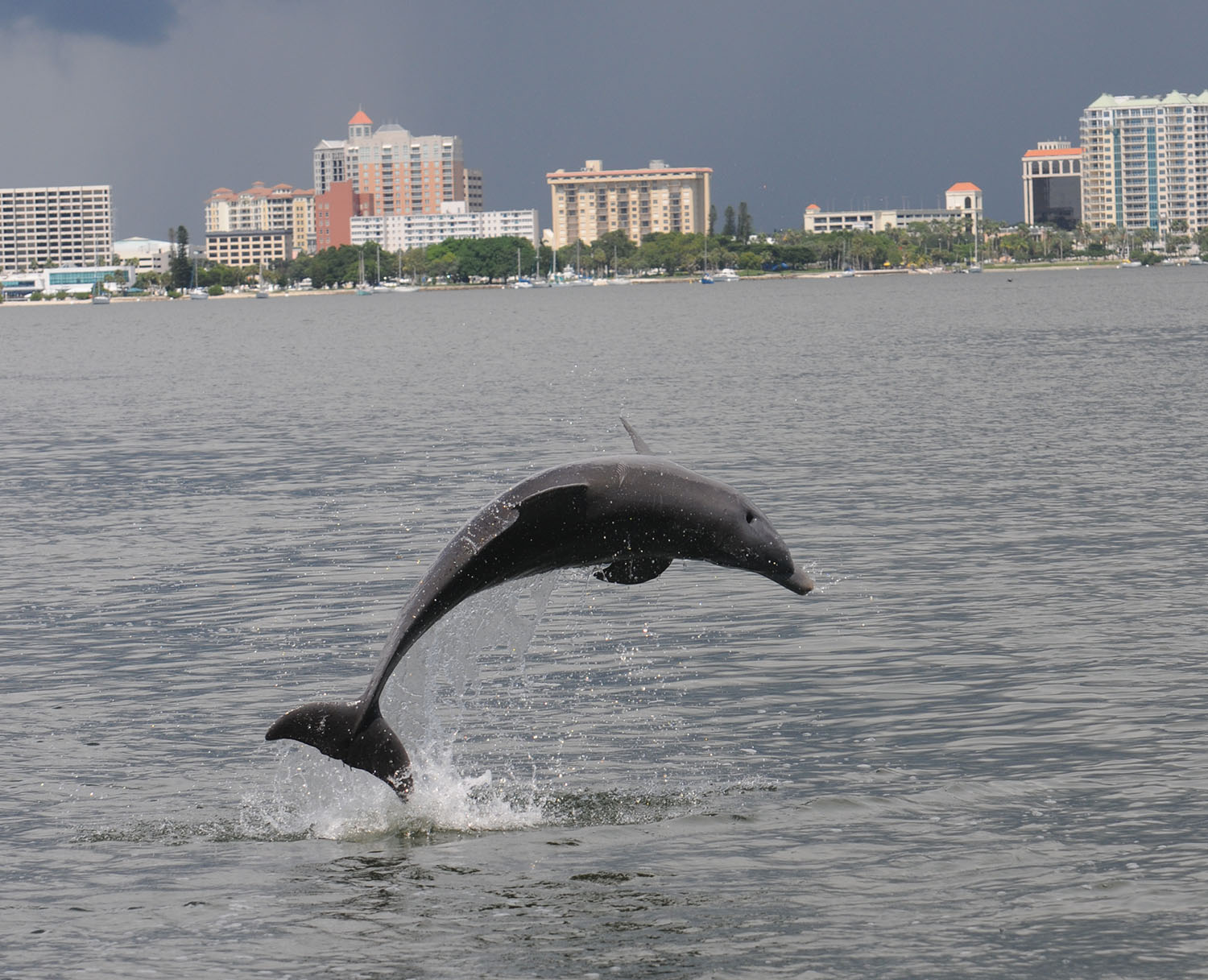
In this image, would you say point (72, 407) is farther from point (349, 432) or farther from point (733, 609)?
point (733, 609)

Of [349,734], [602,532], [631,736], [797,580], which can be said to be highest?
[602,532]

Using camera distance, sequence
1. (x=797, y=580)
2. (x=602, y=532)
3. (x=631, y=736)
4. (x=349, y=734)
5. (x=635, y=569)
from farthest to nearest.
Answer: (x=631, y=736), (x=349, y=734), (x=635, y=569), (x=797, y=580), (x=602, y=532)

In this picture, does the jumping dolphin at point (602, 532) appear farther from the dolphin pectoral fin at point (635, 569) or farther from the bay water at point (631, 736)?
the bay water at point (631, 736)

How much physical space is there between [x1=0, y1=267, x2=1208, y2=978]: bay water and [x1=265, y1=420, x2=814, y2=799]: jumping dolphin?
1.75m

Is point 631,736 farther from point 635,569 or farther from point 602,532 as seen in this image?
point 602,532

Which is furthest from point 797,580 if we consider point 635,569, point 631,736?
point 631,736

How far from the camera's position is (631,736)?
20.7 metres

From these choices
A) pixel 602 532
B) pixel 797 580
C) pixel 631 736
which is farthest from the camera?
pixel 631 736

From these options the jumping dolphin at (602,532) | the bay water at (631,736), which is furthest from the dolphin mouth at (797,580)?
the bay water at (631,736)

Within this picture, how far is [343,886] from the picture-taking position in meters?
16.2

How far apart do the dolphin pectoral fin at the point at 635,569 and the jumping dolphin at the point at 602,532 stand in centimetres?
1

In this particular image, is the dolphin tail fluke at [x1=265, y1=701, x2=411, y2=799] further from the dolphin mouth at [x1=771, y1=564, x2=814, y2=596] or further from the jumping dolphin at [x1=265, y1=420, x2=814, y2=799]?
the dolphin mouth at [x1=771, y1=564, x2=814, y2=596]

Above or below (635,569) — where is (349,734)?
below

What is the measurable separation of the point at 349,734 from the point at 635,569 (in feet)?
8.97
